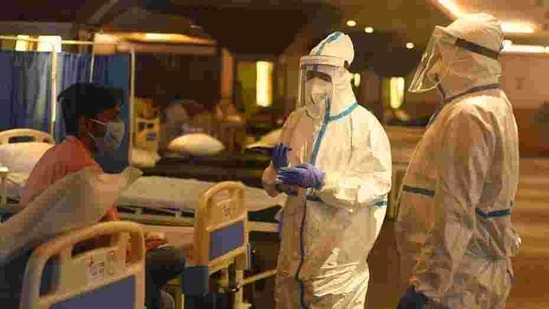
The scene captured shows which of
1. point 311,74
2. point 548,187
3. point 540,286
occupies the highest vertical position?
point 311,74

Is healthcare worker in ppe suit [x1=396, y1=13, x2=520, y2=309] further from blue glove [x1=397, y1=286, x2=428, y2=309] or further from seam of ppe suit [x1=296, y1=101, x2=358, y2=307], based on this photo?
seam of ppe suit [x1=296, y1=101, x2=358, y2=307]

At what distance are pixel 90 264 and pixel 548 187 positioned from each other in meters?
4.13

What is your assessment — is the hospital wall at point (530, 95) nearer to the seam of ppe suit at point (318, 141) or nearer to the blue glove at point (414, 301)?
the seam of ppe suit at point (318, 141)

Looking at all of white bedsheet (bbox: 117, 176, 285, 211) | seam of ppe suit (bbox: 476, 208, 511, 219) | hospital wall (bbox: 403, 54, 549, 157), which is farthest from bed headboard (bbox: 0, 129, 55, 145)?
seam of ppe suit (bbox: 476, 208, 511, 219)

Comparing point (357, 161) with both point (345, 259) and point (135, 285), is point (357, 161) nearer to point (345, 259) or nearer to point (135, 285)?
point (345, 259)

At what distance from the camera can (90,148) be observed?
2.62m

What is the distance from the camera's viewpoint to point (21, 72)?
5.31 metres

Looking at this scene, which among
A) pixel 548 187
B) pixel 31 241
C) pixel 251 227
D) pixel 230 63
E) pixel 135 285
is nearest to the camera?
pixel 31 241

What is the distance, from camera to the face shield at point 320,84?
109 inches

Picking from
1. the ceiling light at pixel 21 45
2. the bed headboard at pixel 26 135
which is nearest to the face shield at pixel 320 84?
the bed headboard at pixel 26 135

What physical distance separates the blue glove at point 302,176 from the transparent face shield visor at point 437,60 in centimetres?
39

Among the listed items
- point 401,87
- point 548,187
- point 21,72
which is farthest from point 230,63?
point 548,187

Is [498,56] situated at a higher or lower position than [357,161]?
higher

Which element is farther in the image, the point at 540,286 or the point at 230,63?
the point at 230,63
